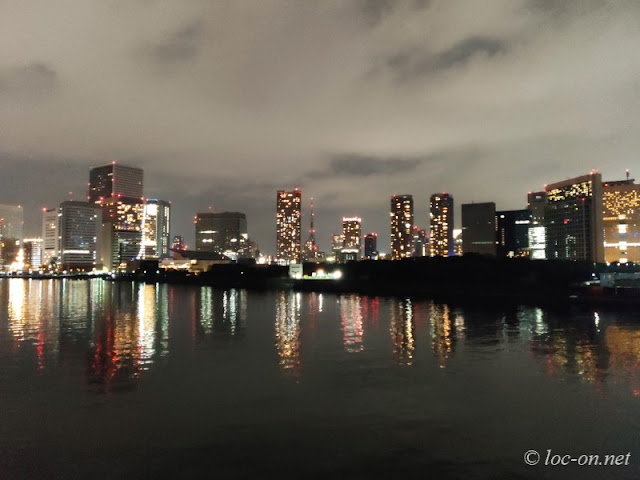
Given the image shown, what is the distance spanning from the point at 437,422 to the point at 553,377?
320 inches

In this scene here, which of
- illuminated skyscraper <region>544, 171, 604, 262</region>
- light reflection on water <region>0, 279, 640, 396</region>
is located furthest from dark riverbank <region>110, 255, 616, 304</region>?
illuminated skyscraper <region>544, 171, 604, 262</region>

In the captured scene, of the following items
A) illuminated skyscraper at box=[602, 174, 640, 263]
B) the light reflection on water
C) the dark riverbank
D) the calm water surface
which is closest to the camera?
the calm water surface

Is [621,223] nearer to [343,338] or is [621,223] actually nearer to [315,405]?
[343,338]

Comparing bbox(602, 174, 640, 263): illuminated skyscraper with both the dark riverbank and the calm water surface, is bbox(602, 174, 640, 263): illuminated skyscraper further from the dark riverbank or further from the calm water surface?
the calm water surface

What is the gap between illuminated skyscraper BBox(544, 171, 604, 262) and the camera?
18138cm

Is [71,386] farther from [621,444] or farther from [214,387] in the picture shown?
[621,444]

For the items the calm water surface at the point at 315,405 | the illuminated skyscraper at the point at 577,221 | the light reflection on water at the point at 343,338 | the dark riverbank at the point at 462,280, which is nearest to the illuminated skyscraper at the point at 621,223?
the illuminated skyscraper at the point at 577,221

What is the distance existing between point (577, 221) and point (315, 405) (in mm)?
198127

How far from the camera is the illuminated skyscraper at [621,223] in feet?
584

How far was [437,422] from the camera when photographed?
14.3 m

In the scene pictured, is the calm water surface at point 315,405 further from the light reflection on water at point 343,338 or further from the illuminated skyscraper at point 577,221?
the illuminated skyscraper at point 577,221

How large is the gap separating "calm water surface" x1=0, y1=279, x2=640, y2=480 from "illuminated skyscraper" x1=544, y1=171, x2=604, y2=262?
170591 millimetres

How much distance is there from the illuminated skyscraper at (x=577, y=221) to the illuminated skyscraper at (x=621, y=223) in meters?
5.03

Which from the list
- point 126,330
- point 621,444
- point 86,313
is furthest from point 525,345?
point 86,313
